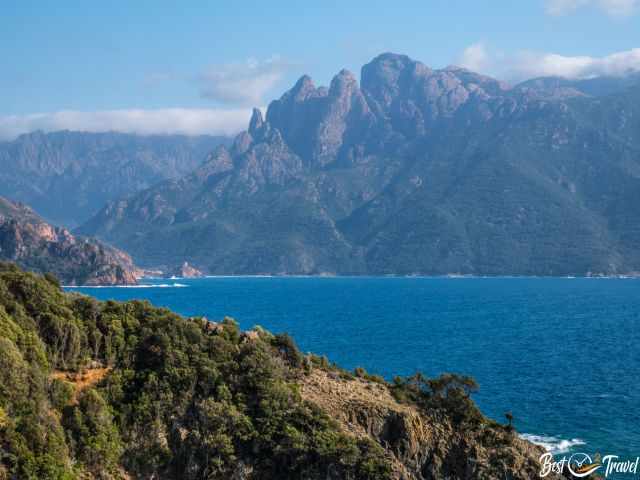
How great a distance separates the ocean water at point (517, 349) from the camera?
5978 centimetres

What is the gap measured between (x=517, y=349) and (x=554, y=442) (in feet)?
170

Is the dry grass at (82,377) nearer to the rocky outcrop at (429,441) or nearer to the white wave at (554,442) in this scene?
the rocky outcrop at (429,441)

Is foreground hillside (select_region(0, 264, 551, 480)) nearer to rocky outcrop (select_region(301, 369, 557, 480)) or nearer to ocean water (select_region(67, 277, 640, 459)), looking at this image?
rocky outcrop (select_region(301, 369, 557, 480))

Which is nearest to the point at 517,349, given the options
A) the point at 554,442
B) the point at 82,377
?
the point at 554,442

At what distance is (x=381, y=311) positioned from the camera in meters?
172

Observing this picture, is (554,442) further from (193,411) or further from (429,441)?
(193,411)

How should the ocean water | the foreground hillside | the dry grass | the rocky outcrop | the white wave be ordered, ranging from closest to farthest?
1. the foreground hillside
2. the dry grass
3. the rocky outcrop
4. the white wave
5. the ocean water

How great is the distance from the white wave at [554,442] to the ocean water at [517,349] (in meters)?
0.08

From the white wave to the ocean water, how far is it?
80 mm

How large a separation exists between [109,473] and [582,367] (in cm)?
6805

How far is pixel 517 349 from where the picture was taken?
10319 cm

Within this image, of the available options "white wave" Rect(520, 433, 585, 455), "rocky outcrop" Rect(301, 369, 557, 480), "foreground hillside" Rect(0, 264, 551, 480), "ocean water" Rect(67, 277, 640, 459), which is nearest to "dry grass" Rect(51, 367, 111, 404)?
"foreground hillside" Rect(0, 264, 551, 480)

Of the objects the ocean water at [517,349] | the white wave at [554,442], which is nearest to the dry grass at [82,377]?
the white wave at [554,442]

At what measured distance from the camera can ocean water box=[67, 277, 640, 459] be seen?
59781 mm
